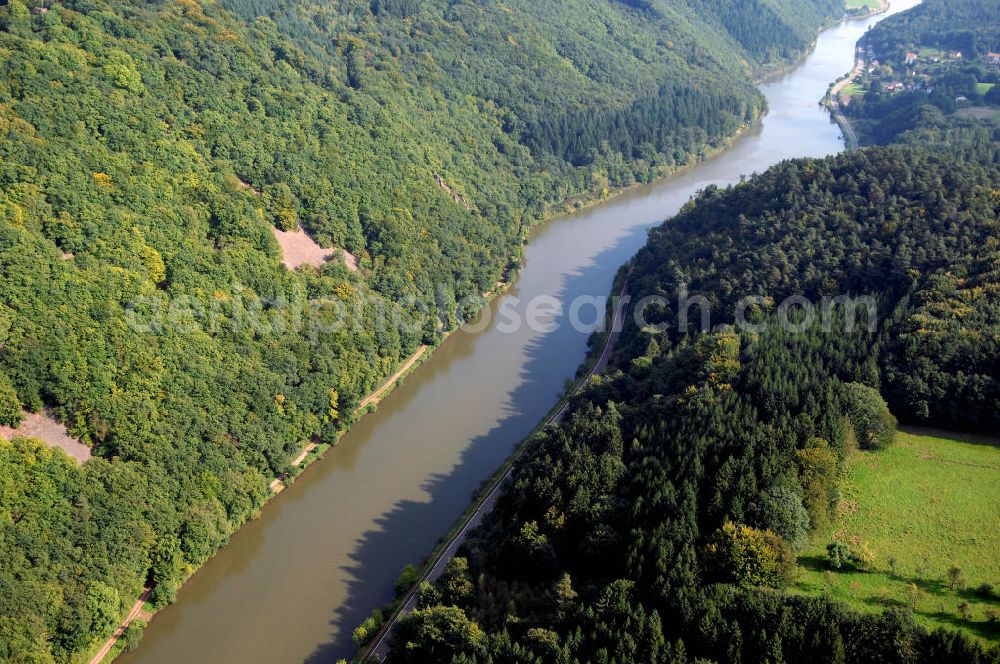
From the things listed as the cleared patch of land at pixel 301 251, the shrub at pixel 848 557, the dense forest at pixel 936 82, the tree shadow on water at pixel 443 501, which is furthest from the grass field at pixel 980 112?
the shrub at pixel 848 557

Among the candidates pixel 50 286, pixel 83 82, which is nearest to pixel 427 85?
pixel 83 82

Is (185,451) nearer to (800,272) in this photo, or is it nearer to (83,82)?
(83,82)

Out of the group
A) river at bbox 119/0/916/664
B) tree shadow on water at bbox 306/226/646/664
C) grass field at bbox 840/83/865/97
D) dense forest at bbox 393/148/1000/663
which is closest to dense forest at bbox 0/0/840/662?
river at bbox 119/0/916/664

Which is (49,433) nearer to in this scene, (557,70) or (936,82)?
(557,70)

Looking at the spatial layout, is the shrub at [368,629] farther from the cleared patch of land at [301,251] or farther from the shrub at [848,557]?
the cleared patch of land at [301,251]

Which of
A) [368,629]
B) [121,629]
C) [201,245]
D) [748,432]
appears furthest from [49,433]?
[748,432]

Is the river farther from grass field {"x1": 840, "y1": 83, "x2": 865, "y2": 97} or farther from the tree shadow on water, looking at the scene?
grass field {"x1": 840, "y1": 83, "x2": 865, "y2": 97}
